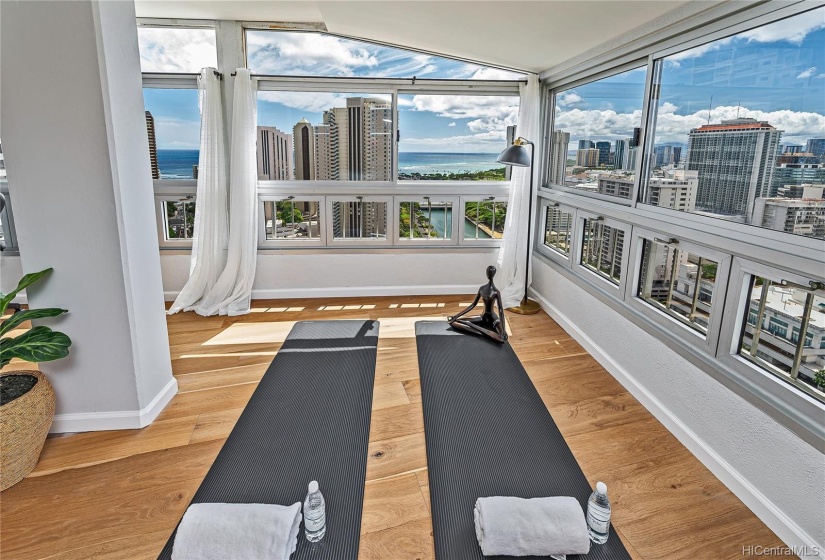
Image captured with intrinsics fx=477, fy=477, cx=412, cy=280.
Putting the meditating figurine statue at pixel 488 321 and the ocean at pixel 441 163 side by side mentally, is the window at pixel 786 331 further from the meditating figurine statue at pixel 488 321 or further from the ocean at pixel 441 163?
the ocean at pixel 441 163

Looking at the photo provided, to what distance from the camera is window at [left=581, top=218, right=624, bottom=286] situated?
314cm

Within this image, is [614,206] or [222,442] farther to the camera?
[614,206]

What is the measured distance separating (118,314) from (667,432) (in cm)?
277

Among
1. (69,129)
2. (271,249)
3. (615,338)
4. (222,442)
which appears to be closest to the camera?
(69,129)

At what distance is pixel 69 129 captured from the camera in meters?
2.12

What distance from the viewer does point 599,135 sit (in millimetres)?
3318

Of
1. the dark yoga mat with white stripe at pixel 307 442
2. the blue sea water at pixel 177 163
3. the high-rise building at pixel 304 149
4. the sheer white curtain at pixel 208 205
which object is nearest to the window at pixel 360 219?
the high-rise building at pixel 304 149

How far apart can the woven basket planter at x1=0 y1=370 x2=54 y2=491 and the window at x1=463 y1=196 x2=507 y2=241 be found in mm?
3401

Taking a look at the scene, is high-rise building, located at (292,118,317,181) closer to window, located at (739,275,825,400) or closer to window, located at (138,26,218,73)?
window, located at (138,26,218,73)

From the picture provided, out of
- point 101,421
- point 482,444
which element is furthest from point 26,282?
point 482,444

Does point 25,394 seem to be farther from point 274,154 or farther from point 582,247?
point 582,247

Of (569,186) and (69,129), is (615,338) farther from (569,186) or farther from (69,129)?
(69,129)

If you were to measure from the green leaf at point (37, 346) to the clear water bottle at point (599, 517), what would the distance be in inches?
89.8

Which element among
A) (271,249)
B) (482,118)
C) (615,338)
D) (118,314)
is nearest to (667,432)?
(615,338)
